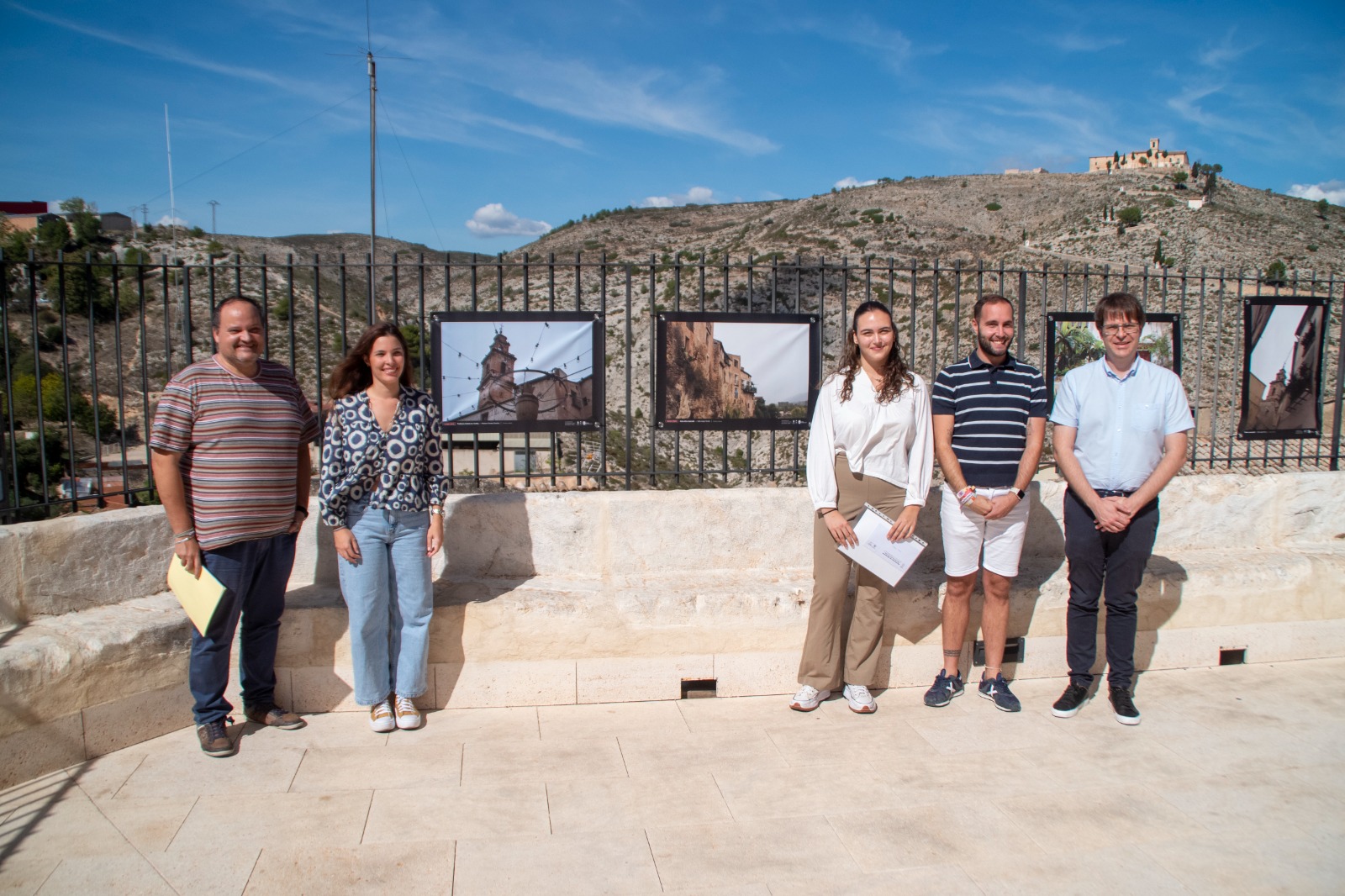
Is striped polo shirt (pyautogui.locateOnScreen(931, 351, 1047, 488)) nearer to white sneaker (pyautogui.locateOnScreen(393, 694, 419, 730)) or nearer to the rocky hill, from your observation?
white sneaker (pyautogui.locateOnScreen(393, 694, 419, 730))

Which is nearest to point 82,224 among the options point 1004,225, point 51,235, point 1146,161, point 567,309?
point 51,235

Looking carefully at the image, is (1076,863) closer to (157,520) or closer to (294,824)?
(294,824)

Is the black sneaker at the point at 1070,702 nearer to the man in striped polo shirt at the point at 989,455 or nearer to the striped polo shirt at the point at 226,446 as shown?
the man in striped polo shirt at the point at 989,455

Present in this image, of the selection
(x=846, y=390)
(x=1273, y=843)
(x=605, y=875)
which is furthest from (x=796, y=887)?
(x=846, y=390)

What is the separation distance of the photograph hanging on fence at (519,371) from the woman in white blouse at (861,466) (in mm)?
1479

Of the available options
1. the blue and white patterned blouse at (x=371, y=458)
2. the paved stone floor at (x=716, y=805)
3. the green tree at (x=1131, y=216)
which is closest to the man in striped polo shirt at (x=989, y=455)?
the paved stone floor at (x=716, y=805)

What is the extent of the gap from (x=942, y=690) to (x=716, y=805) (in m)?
1.55

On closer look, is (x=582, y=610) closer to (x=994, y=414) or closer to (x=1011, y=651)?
(x=994, y=414)

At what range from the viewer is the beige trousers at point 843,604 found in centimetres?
409

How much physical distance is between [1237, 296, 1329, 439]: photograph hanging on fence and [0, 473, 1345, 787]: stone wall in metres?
1.17

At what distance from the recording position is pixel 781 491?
4875mm

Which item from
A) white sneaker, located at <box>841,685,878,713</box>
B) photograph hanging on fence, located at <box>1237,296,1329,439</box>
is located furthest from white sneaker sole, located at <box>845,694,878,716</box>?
photograph hanging on fence, located at <box>1237,296,1329,439</box>

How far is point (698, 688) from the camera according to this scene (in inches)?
177

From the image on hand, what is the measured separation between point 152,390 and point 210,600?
2948cm
